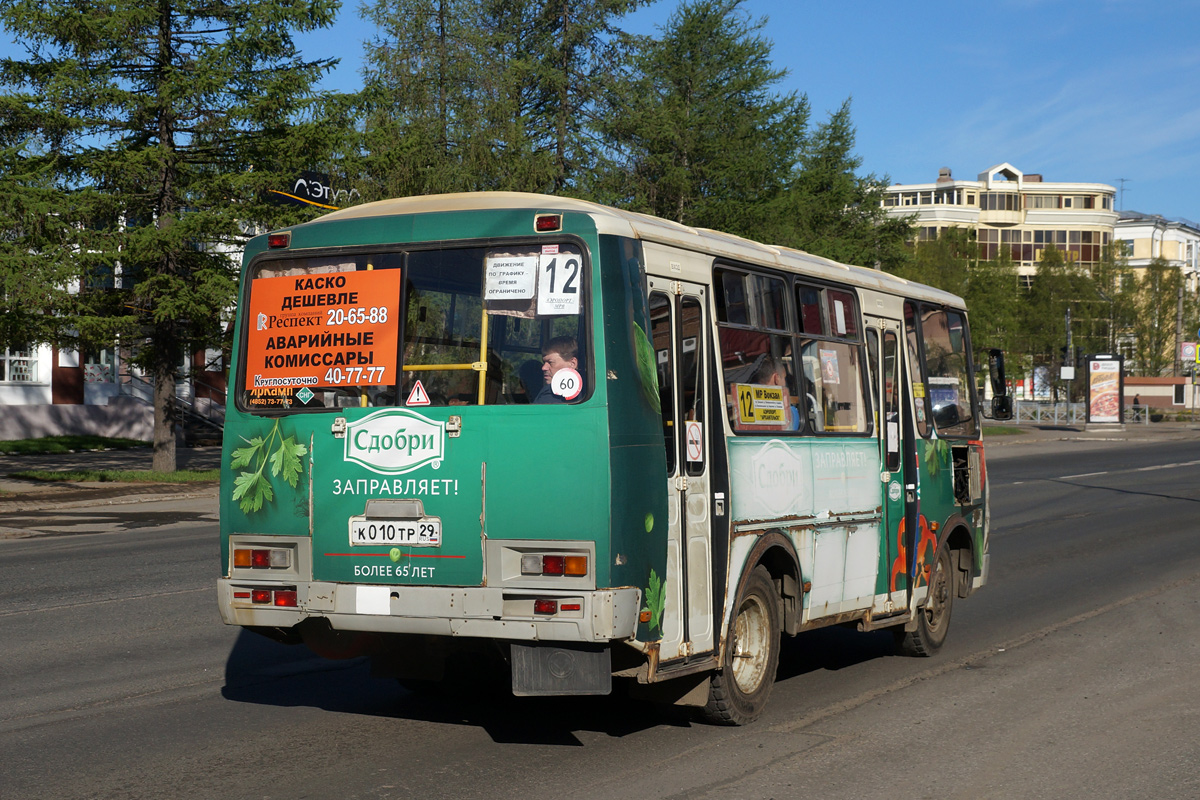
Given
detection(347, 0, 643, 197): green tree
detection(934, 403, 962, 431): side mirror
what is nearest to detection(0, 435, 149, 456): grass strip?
detection(347, 0, 643, 197): green tree

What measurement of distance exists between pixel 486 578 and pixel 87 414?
36167mm

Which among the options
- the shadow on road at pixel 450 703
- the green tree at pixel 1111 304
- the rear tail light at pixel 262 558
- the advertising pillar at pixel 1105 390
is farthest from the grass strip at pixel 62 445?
the green tree at pixel 1111 304

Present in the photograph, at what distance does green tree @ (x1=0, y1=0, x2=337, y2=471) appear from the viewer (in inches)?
944

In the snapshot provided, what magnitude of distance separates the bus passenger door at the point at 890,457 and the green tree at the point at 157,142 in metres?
17.5

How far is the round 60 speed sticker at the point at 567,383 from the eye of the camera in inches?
241

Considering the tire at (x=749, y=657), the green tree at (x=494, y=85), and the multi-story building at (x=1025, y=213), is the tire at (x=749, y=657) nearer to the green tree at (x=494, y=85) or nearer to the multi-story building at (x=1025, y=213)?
the green tree at (x=494, y=85)

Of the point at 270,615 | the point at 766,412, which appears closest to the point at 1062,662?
the point at 766,412

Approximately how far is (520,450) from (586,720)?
78.8 inches

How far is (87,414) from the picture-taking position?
39.2 meters

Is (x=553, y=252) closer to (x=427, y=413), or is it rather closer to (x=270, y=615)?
(x=427, y=413)

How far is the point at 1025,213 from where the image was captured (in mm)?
123188

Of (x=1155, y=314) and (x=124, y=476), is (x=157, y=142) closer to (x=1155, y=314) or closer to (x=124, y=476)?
(x=124, y=476)

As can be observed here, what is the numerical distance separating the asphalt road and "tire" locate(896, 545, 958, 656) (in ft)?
0.49

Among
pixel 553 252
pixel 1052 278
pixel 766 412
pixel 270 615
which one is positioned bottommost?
pixel 270 615
